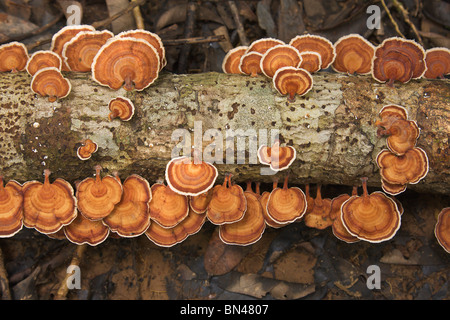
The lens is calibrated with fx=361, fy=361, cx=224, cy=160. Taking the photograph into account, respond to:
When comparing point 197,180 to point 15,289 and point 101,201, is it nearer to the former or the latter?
point 101,201

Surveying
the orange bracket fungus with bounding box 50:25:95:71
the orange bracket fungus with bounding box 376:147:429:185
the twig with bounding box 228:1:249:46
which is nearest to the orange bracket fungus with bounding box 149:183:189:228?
the orange bracket fungus with bounding box 50:25:95:71

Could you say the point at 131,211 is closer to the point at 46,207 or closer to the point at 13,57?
the point at 46,207

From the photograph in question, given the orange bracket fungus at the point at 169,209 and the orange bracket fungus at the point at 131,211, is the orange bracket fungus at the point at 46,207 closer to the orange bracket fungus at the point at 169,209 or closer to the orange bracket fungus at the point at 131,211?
the orange bracket fungus at the point at 131,211

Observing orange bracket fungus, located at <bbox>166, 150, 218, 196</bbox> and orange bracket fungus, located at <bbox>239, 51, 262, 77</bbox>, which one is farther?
orange bracket fungus, located at <bbox>239, 51, 262, 77</bbox>

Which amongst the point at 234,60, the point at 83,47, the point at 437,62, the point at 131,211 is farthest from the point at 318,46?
the point at 131,211

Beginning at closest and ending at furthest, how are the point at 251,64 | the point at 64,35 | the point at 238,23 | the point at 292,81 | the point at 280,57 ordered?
the point at 292,81 → the point at 280,57 → the point at 64,35 → the point at 251,64 → the point at 238,23

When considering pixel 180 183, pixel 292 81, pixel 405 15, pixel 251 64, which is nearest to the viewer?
pixel 180 183

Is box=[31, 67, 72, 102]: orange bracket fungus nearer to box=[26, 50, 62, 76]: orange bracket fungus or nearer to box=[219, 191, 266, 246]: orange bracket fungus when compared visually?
box=[26, 50, 62, 76]: orange bracket fungus
